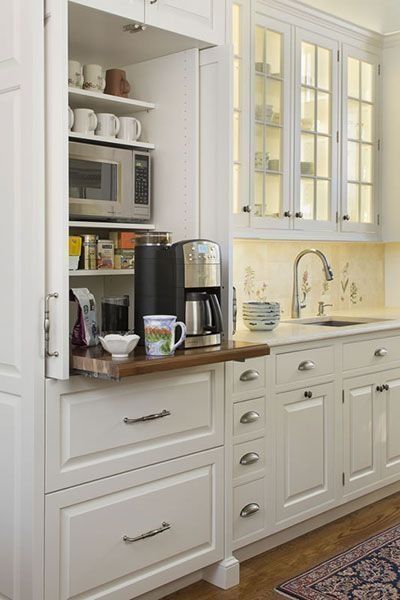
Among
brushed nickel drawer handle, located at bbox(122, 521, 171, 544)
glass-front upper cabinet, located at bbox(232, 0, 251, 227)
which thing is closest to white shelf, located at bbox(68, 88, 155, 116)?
glass-front upper cabinet, located at bbox(232, 0, 251, 227)

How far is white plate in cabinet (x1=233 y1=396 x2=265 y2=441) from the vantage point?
3.08 m

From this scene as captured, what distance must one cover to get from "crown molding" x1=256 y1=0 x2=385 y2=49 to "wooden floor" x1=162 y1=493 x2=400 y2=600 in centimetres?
241

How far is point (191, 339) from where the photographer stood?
270 centimetres

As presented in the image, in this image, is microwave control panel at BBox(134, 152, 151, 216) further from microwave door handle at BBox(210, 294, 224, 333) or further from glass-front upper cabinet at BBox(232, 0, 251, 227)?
glass-front upper cabinet at BBox(232, 0, 251, 227)

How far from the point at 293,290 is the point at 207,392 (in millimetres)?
1609

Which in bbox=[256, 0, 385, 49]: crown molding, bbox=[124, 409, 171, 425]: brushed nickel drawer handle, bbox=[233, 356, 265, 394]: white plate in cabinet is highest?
bbox=[256, 0, 385, 49]: crown molding

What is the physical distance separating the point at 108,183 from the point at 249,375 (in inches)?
36.6

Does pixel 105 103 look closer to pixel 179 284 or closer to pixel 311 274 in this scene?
pixel 179 284

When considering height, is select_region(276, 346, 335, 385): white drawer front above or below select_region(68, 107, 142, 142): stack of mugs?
below

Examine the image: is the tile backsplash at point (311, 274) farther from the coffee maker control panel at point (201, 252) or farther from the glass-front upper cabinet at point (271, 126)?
the coffee maker control panel at point (201, 252)

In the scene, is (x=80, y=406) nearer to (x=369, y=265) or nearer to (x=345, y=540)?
(x=345, y=540)

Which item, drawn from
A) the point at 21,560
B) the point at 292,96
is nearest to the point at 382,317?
the point at 292,96

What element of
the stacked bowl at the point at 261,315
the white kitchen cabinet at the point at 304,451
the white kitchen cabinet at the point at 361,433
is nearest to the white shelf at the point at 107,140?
the stacked bowl at the point at 261,315

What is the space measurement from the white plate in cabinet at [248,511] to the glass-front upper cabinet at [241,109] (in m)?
1.20
